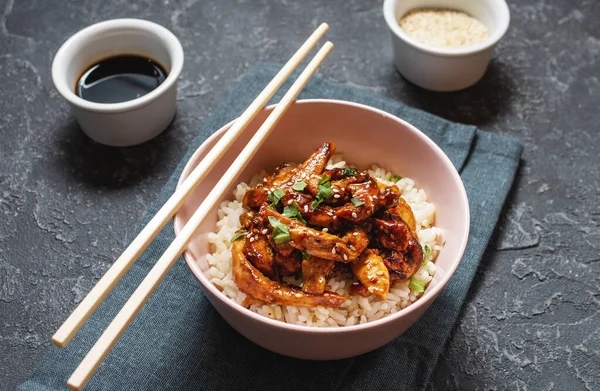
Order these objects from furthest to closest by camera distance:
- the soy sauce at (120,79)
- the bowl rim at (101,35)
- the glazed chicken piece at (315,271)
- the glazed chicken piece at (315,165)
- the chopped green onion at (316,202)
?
1. the soy sauce at (120,79)
2. the bowl rim at (101,35)
3. the glazed chicken piece at (315,165)
4. the chopped green onion at (316,202)
5. the glazed chicken piece at (315,271)

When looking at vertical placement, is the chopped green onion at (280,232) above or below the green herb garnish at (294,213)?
above

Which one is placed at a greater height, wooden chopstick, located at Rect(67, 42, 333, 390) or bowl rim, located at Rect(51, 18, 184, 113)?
wooden chopstick, located at Rect(67, 42, 333, 390)

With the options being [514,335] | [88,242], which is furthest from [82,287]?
[514,335]

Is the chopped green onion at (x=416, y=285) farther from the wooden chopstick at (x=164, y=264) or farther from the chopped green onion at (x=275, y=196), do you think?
the wooden chopstick at (x=164, y=264)

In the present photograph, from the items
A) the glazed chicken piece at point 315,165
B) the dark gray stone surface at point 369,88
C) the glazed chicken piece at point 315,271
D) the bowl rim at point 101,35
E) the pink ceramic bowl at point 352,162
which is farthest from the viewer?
the bowl rim at point 101,35

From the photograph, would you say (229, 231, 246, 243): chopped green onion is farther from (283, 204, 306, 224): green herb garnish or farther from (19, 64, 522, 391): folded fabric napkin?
(19, 64, 522, 391): folded fabric napkin

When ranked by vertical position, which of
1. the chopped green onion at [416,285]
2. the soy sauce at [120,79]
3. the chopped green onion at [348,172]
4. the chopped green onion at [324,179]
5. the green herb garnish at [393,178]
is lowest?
the chopped green onion at [416,285]

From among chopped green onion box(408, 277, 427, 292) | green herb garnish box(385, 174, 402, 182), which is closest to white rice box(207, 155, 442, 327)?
chopped green onion box(408, 277, 427, 292)

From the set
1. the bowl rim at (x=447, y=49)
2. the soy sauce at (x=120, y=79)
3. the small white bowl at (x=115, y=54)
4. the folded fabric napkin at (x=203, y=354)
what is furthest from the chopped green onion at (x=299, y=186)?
the bowl rim at (x=447, y=49)

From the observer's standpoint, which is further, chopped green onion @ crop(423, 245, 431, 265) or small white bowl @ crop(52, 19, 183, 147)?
small white bowl @ crop(52, 19, 183, 147)
